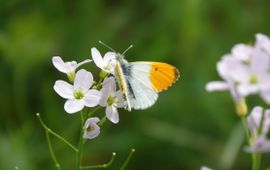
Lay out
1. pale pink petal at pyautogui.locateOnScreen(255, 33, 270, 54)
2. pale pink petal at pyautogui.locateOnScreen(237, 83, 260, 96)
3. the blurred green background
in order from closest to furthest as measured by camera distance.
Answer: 1. pale pink petal at pyautogui.locateOnScreen(237, 83, 260, 96)
2. pale pink petal at pyautogui.locateOnScreen(255, 33, 270, 54)
3. the blurred green background

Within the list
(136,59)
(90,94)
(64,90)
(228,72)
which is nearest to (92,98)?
(90,94)

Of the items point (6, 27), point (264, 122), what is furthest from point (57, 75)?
point (264, 122)

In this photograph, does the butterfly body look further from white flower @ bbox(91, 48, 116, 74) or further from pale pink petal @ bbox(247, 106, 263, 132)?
pale pink petal @ bbox(247, 106, 263, 132)

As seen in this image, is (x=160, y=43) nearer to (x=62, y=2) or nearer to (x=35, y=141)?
(x=62, y=2)

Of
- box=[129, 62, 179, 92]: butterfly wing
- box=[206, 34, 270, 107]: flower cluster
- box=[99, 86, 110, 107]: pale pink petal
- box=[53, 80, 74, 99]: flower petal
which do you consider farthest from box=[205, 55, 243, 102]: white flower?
box=[53, 80, 74, 99]: flower petal

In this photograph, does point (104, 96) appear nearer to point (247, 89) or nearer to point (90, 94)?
point (90, 94)

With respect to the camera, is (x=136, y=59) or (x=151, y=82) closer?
(x=151, y=82)

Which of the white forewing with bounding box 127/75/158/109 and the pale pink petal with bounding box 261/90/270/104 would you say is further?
the white forewing with bounding box 127/75/158/109
